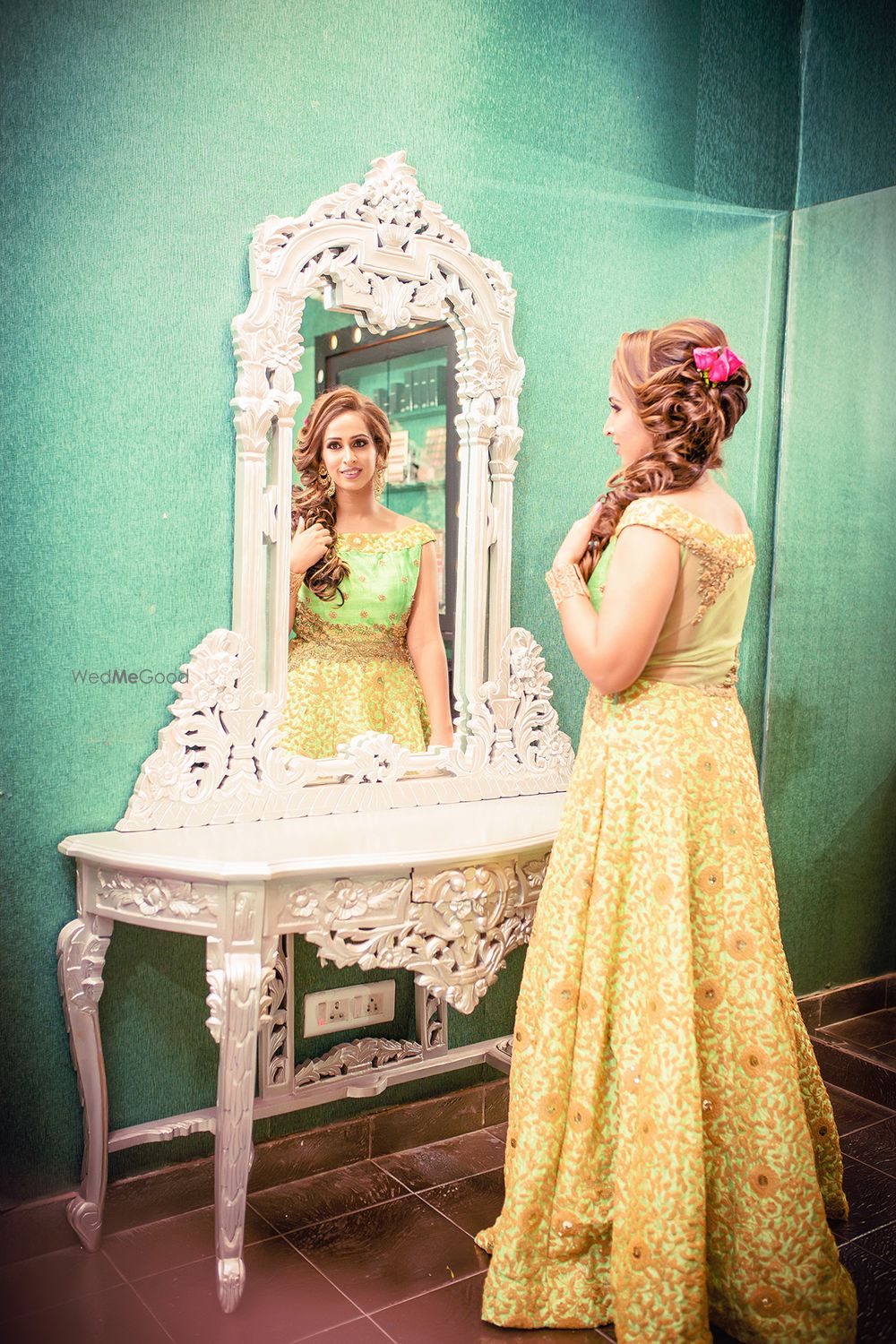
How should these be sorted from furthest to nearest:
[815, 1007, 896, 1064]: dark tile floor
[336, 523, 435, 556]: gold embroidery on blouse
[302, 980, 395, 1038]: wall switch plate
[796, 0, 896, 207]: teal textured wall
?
[815, 1007, 896, 1064]: dark tile floor, [796, 0, 896, 207]: teal textured wall, [302, 980, 395, 1038]: wall switch plate, [336, 523, 435, 556]: gold embroidery on blouse

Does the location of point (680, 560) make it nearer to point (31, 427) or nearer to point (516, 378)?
point (516, 378)

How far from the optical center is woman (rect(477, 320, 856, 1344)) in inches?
70.9

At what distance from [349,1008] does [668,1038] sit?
0.82 m

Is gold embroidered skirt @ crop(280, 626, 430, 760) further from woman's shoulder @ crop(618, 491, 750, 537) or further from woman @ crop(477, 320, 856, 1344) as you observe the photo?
woman's shoulder @ crop(618, 491, 750, 537)

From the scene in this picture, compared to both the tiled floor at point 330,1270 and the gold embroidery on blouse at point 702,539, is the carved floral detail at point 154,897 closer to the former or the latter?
the tiled floor at point 330,1270

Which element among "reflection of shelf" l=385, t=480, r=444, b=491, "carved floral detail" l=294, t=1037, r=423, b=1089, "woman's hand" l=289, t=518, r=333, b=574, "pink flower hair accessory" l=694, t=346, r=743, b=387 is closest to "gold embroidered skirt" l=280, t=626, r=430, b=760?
"woman's hand" l=289, t=518, r=333, b=574

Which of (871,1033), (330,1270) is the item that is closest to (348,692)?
(330,1270)

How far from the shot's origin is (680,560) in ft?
6.03

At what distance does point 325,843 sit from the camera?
1979mm

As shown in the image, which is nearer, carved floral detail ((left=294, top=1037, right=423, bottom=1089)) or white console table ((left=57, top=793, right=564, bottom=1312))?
white console table ((left=57, top=793, right=564, bottom=1312))

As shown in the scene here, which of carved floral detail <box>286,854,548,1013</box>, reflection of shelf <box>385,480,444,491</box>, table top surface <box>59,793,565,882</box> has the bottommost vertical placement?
carved floral detail <box>286,854,548,1013</box>

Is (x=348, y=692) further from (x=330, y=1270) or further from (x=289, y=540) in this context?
(x=330, y=1270)

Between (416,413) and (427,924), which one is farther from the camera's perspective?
(416,413)

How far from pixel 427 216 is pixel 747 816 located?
1.31 meters
